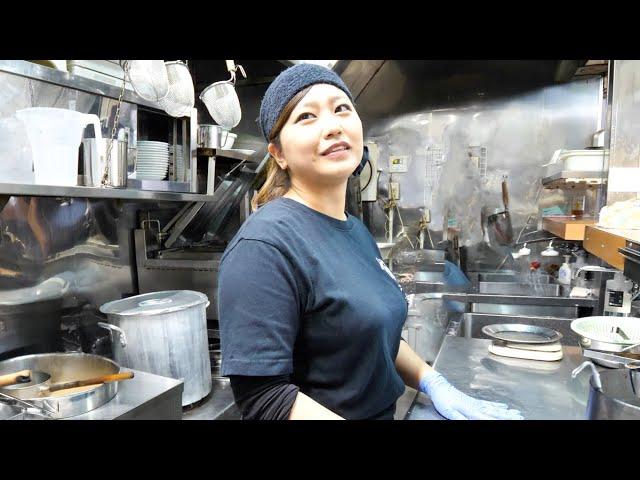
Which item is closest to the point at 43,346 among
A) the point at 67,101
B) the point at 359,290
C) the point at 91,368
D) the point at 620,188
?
the point at 91,368

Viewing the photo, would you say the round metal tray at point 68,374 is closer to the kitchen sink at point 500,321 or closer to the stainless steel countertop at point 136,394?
the stainless steel countertop at point 136,394

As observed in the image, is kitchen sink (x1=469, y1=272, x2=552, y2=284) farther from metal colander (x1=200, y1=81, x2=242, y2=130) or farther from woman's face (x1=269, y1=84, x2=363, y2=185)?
woman's face (x1=269, y1=84, x2=363, y2=185)

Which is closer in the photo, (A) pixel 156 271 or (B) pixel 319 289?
(B) pixel 319 289

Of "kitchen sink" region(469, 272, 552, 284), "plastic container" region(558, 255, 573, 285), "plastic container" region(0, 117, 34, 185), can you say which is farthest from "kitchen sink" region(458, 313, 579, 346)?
"plastic container" region(0, 117, 34, 185)

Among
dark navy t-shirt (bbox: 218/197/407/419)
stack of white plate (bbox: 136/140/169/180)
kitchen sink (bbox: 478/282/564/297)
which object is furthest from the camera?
kitchen sink (bbox: 478/282/564/297)

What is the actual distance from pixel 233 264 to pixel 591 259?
10.8 feet

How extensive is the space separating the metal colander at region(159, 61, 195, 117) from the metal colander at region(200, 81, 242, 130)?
0.16 metres

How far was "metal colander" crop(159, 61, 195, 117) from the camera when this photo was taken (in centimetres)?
194

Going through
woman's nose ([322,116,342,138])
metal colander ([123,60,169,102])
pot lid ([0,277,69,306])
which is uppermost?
metal colander ([123,60,169,102])

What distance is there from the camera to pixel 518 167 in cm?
373

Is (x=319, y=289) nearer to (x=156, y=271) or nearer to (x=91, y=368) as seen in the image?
(x=91, y=368)

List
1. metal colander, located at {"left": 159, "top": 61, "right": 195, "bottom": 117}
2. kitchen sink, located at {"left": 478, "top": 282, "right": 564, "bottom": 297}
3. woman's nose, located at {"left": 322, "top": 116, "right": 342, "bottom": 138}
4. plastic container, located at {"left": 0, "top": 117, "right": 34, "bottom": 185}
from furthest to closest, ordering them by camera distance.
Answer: kitchen sink, located at {"left": 478, "top": 282, "right": 564, "bottom": 297}, metal colander, located at {"left": 159, "top": 61, "right": 195, "bottom": 117}, plastic container, located at {"left": 0, "top": 117, "right": 34, "bottom": 185}, woman's nose, located at {"left": 322, "top": 116, "right": 342, "bottom": 138}

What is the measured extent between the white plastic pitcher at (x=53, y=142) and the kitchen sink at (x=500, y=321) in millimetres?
2162

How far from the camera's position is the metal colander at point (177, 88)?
76.5 inches
